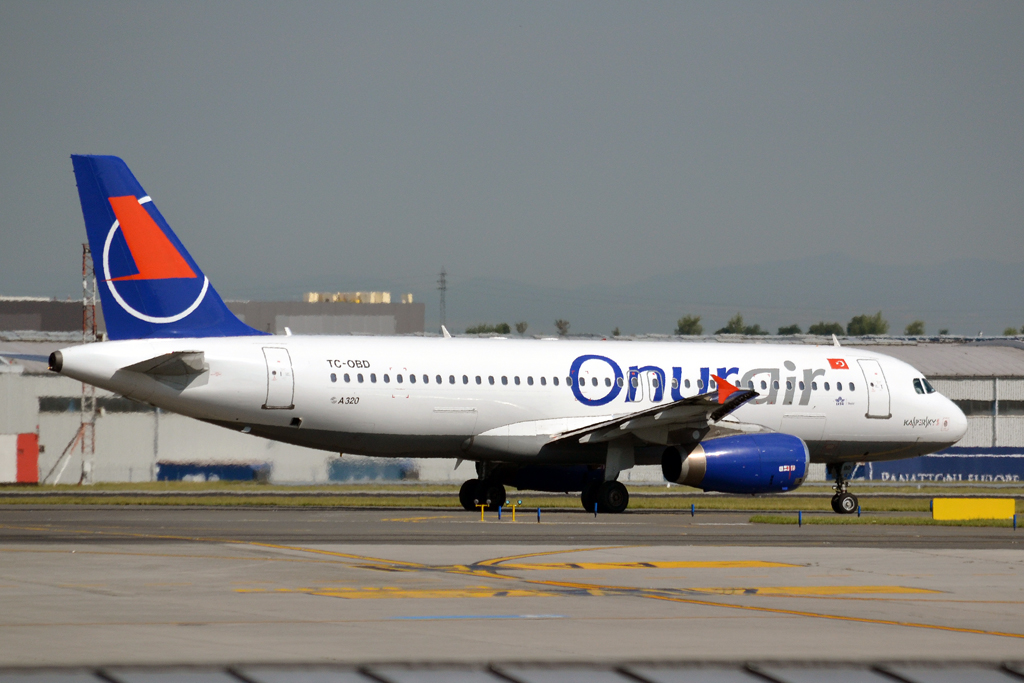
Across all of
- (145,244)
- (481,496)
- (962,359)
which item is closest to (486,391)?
(481,496)

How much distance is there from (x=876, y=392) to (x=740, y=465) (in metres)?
7.56

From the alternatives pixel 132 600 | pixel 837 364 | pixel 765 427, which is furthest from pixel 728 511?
pixel 132 600

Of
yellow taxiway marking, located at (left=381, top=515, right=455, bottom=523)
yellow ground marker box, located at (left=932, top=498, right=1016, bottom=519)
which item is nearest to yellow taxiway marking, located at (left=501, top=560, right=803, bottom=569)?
yellow taxiway marking, located at (left=381, top=515, right=455, bottom=523)

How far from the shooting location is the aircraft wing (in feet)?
97.7

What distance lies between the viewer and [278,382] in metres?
29.1

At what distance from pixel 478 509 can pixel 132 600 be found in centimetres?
1896

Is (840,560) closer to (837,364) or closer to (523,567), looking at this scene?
(523,567)

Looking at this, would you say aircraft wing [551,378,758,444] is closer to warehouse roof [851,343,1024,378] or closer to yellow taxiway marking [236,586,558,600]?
yellow taxiway marking [236,586,558,600]

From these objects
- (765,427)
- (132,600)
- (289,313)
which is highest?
(289,313)

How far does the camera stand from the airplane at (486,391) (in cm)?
2866

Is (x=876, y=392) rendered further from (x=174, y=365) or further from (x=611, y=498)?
(x=174, y=365)

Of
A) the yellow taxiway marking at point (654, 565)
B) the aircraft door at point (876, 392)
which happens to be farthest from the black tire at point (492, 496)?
the yellow taxiway marking at point (654, 565)

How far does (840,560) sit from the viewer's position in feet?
64.4

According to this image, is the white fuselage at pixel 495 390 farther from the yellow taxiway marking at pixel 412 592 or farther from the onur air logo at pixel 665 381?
the yellow taxiway marking at pixel 412 592
